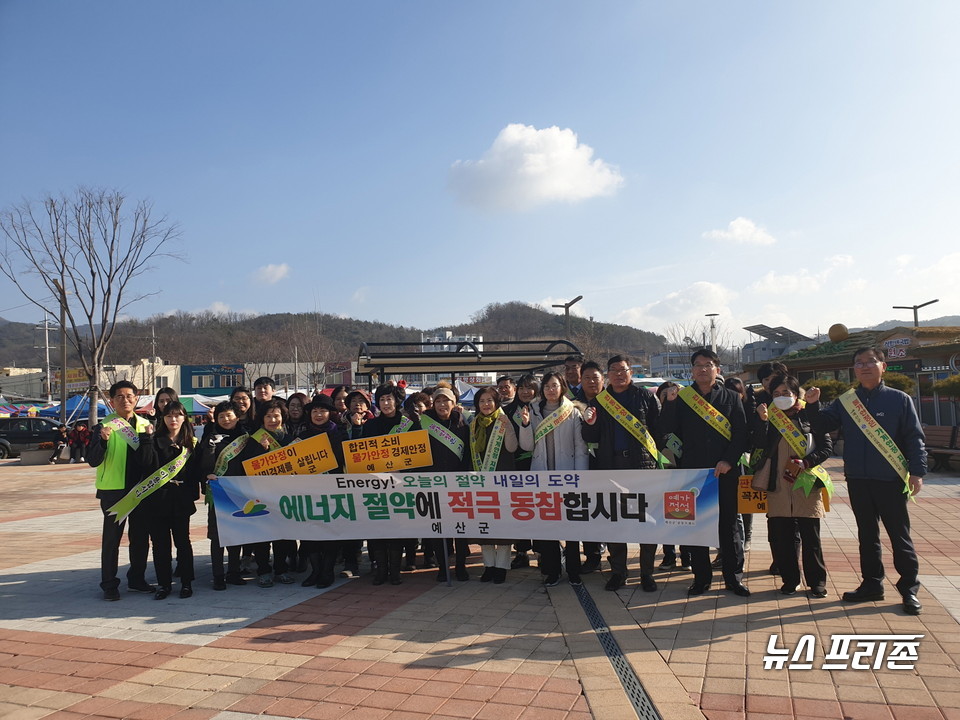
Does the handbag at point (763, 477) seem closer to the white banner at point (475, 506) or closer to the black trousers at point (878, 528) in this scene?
the white banner at point (475, 506)

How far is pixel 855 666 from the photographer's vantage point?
3.79 meters

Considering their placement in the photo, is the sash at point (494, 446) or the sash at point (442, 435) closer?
the sash at point (494, 446)

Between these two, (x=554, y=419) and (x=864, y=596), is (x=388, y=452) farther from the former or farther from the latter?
(x=864, y=596)

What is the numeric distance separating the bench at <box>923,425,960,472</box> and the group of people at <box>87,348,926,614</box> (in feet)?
25.8

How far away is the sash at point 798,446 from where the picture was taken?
5273mm

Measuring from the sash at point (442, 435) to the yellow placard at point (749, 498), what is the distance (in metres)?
2.50

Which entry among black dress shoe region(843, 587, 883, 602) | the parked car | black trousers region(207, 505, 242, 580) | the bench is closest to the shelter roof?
black trousers region(207, 505, 242, 580)

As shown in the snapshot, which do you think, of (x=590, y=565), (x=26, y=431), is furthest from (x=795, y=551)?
(x=26, y=431)

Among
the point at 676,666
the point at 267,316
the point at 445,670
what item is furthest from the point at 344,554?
the point at 267,316

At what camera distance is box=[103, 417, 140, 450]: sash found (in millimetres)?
5848

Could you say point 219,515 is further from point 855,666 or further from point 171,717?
point 855,666

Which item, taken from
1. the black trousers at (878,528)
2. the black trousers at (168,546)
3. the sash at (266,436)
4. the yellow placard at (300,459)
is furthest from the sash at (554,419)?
the black trousers at (168,546)

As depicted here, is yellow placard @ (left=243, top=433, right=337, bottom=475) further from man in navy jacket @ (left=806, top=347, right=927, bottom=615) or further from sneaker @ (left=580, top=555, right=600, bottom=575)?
man in navy jacket @ (left=806, top=347, right=927, bottom=615)

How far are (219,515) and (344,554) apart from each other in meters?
1.24
